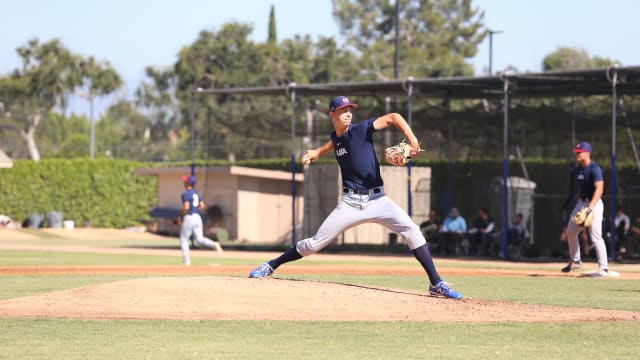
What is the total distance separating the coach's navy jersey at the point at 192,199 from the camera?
903 inches

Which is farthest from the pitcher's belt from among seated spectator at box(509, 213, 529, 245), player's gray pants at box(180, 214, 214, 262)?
seated spectator at box(509, 213, 529, 245)

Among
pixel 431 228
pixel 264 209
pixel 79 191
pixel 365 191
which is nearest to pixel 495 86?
pixel 431 228

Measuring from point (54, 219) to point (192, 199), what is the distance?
105 ft

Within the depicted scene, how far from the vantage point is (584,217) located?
59.1ft

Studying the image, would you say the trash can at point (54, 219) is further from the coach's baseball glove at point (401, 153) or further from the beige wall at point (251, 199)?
the coach's baseball glove at point (401, 153)

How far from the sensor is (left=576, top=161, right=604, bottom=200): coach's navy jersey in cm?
1809

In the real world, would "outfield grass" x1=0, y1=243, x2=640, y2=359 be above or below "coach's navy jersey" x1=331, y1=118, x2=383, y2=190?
below

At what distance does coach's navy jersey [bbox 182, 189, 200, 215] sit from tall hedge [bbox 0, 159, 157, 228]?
107 ft

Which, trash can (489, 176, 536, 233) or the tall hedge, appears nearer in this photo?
trash can (489, 176, 536, 233)

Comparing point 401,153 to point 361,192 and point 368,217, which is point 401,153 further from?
point 368,217

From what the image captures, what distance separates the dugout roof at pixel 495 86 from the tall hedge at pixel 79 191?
23347 millimetres

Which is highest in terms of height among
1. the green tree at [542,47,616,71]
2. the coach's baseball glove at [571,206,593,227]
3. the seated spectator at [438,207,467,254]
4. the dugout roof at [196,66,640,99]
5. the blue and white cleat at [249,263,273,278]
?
the green tree at [542,47,616,71]

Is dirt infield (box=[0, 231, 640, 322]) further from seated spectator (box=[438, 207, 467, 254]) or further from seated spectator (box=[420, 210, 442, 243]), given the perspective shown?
seated spectator (box=[420, 210, 442, 243])

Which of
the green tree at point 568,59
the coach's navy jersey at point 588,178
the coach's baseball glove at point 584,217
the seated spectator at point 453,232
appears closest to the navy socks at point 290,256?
the coach's baseball glove at point 584,217
